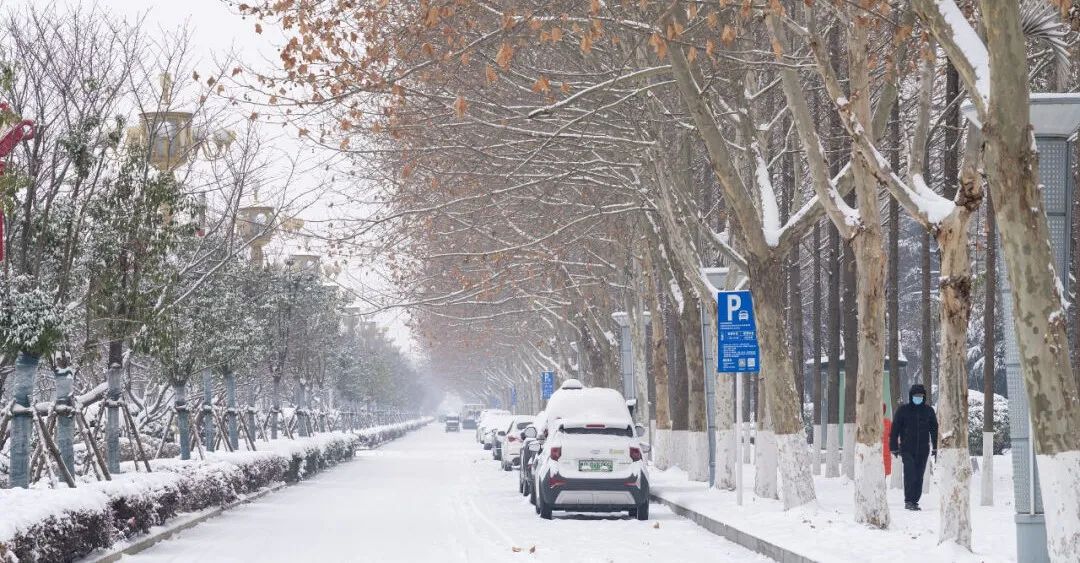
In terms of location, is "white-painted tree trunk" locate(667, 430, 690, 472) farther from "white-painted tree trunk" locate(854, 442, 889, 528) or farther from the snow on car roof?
"white-painted tree trunk" locate(854, 442, 889, 528)

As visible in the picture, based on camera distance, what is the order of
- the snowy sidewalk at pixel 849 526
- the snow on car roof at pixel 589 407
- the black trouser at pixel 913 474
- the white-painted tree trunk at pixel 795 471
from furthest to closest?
1. the snow on car roof at pixel 589 407
2. the black trouser at pixel 913 474
3. the white-painted tree trunk at pixel 795 471
4. the snowy sidewalk at pixel 849 526

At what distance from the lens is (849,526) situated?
16188mm

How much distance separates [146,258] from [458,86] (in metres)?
5.66

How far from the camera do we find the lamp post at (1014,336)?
11.9 m

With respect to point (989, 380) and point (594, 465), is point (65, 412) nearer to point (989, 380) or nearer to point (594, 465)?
point (594, 465)

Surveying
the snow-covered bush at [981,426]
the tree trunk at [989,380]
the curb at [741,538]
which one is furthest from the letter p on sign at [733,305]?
the snow-covered bush at [981,426]

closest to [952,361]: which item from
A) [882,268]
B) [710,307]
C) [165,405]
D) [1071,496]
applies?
[882,268]

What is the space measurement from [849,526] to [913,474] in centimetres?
436

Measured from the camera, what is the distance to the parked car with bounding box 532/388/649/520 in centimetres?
2141

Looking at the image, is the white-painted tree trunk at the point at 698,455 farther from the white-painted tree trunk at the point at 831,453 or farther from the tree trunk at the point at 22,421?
the tree trunk at the point at 22,421

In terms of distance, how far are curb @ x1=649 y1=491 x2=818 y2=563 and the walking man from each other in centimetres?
295

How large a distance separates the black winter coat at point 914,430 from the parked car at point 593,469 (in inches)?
149

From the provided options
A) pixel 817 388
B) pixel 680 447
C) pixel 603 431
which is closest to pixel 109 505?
pixel 603 431

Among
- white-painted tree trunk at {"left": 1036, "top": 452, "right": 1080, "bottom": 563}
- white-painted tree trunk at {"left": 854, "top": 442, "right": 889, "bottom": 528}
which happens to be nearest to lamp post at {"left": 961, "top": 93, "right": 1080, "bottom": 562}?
white-painted tree trunk at {"left": 1036, "top": 452, "right": 1080, "bottom": 563}
